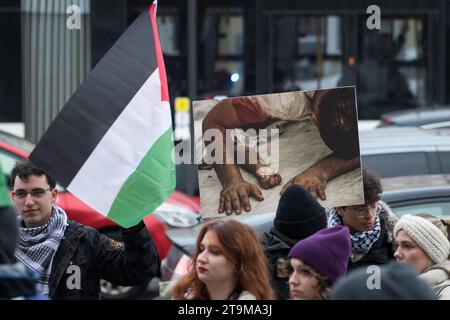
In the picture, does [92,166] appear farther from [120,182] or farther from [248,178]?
[248,178]

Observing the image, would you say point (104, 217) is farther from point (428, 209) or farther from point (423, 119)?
point (428, 209)

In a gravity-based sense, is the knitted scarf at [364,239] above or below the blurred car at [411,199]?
above

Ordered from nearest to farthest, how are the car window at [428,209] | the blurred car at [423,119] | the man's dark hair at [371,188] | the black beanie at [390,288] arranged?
the black beanie at [390,288] < the man's dark hair at [371,188] < the car window at [428,209] < the blurred car at [423,119]

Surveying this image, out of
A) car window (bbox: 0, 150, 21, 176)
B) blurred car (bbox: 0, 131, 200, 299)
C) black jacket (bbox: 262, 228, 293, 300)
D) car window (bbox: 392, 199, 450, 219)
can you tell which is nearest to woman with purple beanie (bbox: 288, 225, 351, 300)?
black jacket (bbox: 262, 228, 293, 300)

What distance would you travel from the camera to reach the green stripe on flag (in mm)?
4848

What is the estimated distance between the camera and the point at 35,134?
1390 centimetres

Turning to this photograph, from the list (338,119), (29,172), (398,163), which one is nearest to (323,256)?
(338,119)

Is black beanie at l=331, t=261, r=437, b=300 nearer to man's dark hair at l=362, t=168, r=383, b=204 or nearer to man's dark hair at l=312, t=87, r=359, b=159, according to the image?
man's dark hair at l=312, t=87, r=359, b=159

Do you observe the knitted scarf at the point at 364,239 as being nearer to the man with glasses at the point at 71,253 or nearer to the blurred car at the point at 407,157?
the man with glasses at the point at 71,253

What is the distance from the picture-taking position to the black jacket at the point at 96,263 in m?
4.96

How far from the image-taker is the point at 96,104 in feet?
16.5

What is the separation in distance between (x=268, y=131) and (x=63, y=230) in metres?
1.10

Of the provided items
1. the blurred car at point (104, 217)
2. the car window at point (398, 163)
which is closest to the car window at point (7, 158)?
the blurred car at point (104, 217)
